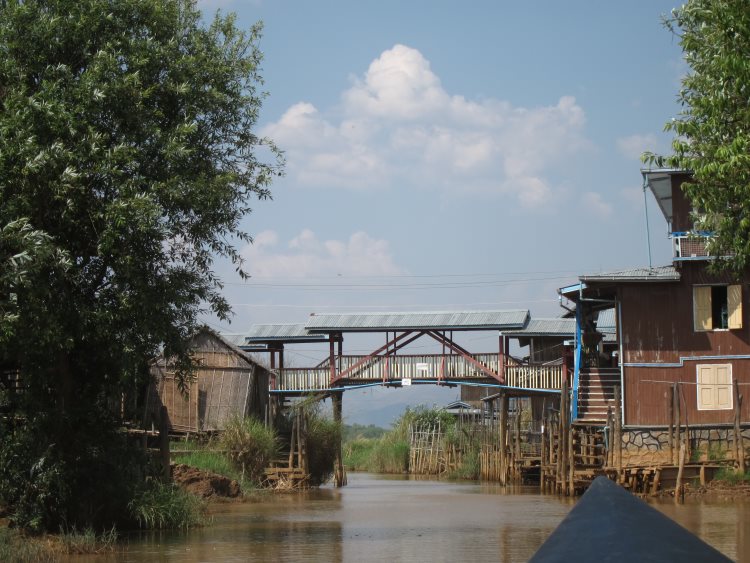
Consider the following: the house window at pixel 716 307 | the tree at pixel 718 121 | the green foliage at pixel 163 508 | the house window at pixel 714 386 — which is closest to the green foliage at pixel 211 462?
the green foliage at pixel 163 508

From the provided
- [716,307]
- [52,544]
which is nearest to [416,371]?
[716,307]

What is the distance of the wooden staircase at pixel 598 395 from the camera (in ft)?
103

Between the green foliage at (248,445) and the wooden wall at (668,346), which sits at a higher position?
the wooden wall at (668,346)

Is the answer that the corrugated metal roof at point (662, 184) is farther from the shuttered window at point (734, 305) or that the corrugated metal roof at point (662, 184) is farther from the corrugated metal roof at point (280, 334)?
the corrugated metal roof at point (280, 334)

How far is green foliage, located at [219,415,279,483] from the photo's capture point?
104 ft

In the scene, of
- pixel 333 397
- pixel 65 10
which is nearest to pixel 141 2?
pixel 65 10

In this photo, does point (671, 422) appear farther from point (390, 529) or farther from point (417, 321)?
point (417, 321)

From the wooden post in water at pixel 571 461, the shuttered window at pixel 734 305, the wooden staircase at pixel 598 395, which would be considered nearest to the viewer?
the wooden post in water at pixel 571 461

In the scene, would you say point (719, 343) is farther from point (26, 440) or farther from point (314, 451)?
point (26, 440)

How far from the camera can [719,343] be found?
3023 centimetres

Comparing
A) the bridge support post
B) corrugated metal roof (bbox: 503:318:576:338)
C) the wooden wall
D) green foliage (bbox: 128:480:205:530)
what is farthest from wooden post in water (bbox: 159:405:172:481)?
corrugated metal roof (bbox: 503:318:576:338)

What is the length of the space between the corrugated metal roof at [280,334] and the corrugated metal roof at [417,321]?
40.2 inches

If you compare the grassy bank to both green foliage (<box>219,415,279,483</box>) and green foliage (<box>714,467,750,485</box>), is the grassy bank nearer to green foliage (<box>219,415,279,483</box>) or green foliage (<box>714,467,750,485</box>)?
green foliage (<box>219,415,279,483</box>)

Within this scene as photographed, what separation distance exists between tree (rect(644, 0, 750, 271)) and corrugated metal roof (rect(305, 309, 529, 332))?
801 inches
